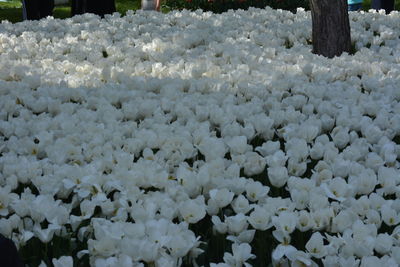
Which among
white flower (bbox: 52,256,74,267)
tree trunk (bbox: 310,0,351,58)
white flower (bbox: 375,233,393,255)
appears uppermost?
tree trunk (bbox: 310,0,351,58)

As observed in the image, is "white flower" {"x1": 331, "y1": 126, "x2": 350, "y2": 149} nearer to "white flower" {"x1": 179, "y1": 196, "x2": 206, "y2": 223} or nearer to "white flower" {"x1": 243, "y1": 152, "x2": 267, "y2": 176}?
"white flower" {"x1": 243, "y1": 152, "x2": 267, "y2": 176}

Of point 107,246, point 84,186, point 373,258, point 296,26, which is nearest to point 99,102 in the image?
point 84,186

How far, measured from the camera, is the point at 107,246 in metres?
3.21

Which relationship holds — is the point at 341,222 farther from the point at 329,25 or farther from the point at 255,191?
the point at 329,25

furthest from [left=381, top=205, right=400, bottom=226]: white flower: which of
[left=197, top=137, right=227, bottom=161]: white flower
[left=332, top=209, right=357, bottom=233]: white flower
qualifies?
[left=197, top=137, right=227, bottom=161]: white flower

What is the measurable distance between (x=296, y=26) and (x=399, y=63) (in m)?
2.28

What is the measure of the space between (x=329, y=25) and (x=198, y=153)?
12.4ft

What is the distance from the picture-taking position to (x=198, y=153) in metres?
4.75

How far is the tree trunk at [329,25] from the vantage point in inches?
313

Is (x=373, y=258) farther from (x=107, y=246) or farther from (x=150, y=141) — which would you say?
(x=150, y=141)

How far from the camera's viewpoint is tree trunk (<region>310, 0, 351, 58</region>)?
794 cm

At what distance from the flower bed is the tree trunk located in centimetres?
24

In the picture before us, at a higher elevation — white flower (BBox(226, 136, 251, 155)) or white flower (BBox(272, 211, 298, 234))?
white flower (BBox(226, 136, 251, 155))

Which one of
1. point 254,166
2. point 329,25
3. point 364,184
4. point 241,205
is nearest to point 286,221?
point 241,205
